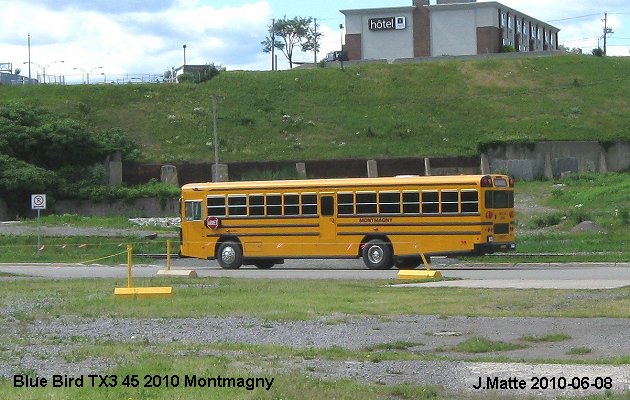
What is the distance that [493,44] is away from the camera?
10362cm

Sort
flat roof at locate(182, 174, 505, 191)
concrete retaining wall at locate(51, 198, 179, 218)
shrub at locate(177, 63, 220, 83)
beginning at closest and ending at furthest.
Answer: flat roof at locate(182, 174, 505, 191) < concrete retaining wall at locate(51, 198, 179, 218) < shrub at locate(177, 63, 220, 83)

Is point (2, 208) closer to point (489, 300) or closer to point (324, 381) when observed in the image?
point (489, 300)

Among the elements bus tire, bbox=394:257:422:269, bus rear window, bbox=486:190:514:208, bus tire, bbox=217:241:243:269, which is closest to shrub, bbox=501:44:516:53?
bus rear window, bbox=486:190:514:208

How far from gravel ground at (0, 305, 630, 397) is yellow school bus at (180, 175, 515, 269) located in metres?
15.0

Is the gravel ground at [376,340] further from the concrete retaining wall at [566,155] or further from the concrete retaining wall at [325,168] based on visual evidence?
the concrete retaining wall at [566,155]

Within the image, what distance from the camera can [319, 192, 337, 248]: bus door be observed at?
116 feet

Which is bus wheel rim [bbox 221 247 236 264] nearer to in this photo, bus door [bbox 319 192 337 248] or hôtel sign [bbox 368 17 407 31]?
bus door [bbox 319 192 337 248]

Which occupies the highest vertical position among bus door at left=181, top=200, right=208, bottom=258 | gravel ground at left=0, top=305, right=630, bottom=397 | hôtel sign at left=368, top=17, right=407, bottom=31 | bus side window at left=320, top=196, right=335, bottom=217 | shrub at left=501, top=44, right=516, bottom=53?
hôtel sign at left=368, top=17, right=407, bottom=31

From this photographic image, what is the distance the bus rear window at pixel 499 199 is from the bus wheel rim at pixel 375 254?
376 centimetres

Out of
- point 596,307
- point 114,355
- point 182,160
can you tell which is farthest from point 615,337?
point 182,160

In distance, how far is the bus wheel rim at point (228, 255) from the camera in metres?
36.8

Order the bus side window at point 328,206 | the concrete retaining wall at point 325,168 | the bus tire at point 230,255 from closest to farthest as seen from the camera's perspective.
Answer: the bus side window at point 328,206 → the bus tire at point 230,255 → the concrete retaining wall at point 325,168

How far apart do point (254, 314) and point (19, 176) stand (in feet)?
157

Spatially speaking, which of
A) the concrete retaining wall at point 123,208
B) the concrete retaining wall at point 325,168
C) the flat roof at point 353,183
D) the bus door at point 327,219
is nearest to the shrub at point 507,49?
the concrete retaining wall at point 325,168
